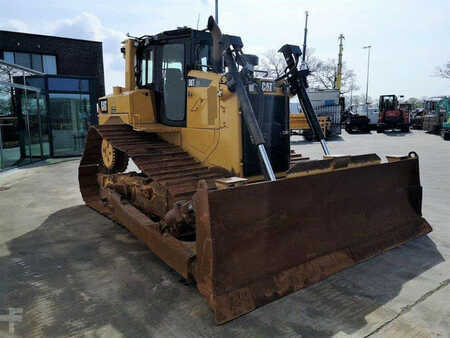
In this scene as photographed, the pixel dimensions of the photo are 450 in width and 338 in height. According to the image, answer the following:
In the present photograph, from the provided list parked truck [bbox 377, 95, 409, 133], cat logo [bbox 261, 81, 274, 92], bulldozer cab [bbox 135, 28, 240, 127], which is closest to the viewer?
cat logo [bbox 261, 81, 274, 92]

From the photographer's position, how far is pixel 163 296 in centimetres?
329

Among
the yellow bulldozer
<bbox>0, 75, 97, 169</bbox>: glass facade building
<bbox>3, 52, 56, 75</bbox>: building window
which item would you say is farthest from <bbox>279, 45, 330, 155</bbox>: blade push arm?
<bbox>3, 52, 56, 75</bbox>: building window

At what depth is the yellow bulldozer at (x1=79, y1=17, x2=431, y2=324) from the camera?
2961 mm

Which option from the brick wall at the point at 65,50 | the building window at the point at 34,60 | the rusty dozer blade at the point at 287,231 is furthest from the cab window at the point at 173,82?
the building window at the point at 34,60

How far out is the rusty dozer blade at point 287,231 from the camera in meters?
2.87

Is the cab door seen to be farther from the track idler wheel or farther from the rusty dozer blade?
the rusty dozer blade

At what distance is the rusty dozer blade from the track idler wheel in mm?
3335

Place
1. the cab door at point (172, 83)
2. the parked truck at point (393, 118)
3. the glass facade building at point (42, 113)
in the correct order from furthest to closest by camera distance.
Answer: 1. the parked truck at point (393, 118)
2. the glass facade building at point (42, 113)
3. the cab door at point (172, 83)

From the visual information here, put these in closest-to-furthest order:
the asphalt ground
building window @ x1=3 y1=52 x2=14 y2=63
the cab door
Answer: the asphalt ground < the cab door < building window @ x1=3 y1=52 x2=14 y2=63

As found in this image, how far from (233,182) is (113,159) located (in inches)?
139

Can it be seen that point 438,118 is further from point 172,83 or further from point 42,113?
point 172,83

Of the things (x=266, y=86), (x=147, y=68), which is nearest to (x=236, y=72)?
(x=266, y=86)

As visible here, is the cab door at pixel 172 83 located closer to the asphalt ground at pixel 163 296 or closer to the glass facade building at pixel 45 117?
the asphalt ground at pixel 163 296

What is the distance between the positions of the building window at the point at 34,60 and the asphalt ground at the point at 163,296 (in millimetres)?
19273
